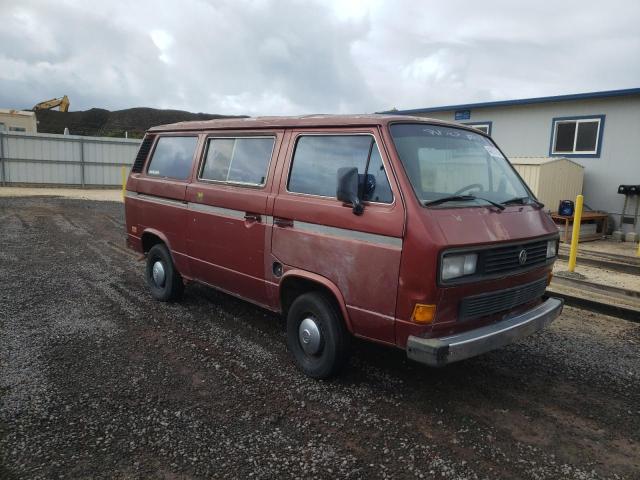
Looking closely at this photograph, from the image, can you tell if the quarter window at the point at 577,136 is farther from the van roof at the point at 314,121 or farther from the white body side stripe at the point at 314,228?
the white body side stripe at the point at 314,228

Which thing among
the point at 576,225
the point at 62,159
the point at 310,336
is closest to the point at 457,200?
the point at 310,336

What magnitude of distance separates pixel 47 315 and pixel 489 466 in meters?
4.85

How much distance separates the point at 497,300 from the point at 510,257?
344 millimetres

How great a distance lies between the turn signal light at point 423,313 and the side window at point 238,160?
1.97 metres

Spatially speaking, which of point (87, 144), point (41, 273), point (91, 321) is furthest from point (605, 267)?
point (87, 144)

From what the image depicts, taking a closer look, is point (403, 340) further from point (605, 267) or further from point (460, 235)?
point (605, 267)

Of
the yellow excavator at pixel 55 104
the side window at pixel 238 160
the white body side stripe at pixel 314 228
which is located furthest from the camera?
the yellow excavator at pixel 55 104

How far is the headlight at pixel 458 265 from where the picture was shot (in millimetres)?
3307

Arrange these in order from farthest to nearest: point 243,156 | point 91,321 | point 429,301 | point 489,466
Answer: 1. point 91,321
2. point 243,156
3. point 429,301
4. point 489,466

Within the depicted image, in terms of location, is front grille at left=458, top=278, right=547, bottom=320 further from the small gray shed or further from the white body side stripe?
the small gray shed

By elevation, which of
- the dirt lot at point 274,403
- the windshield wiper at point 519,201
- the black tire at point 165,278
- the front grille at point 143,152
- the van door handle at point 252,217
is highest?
the front grille at point 143,152

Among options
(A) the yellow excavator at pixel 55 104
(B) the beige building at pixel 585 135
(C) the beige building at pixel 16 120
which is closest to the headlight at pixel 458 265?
(B) the beige building at pixel 585 135

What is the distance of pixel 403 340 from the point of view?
3463mm

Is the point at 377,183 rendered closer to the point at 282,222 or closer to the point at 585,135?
the point at 282,222
